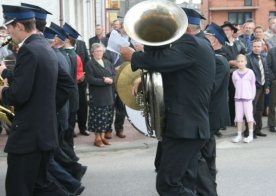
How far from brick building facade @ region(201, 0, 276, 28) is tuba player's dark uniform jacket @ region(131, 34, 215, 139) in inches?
1911

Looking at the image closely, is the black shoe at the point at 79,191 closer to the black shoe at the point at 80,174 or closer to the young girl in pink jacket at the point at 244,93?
the black shoe at the point at 80,174

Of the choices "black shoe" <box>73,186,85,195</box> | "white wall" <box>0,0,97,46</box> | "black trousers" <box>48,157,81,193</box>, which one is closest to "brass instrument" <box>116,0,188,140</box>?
"black trousers" <box>48,157,81,193</box>

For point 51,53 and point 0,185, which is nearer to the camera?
point 51,53

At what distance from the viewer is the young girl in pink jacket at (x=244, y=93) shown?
355 inches

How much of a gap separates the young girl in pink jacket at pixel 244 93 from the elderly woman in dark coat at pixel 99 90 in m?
2.27

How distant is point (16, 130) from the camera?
13.1 feet

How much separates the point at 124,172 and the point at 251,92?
332 centimetres

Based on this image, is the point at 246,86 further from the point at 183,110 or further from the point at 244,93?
the point at 183,110

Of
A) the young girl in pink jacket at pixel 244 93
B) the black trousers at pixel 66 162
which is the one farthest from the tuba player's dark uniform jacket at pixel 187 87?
the young girl in pink jacket at pixel 244 93

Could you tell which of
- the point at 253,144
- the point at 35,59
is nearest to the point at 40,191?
the point at 35,59

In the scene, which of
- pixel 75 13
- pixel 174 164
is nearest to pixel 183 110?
pixel 174 164

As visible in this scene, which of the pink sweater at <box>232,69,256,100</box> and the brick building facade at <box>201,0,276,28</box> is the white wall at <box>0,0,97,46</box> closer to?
the pink sweater at <box>232,69,256,100</box>

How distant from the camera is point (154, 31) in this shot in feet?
13.2

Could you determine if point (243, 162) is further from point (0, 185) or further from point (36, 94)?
point (36, 94)
